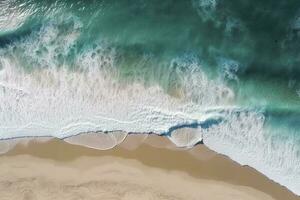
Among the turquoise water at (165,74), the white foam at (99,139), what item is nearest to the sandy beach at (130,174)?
the white foam at (99,139)

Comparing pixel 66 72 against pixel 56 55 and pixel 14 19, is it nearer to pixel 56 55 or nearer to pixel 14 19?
pixel 56 55

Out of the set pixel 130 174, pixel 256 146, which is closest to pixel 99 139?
pixel 130 174

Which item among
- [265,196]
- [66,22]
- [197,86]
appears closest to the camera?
[265,196]

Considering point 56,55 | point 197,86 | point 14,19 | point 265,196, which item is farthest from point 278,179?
point 14,19

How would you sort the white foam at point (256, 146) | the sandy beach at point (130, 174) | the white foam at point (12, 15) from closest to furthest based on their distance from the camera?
the sandy beach at point (130, 174), the white foam at point (256, 146), the white foam at point (12, 15)

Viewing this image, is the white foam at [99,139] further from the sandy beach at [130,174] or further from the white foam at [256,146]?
the white foam at [256,146]

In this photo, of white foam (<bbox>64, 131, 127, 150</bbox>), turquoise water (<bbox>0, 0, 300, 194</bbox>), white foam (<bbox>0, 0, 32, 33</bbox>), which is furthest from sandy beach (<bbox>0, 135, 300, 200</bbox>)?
white foam (<bbox>0, 0, 32, 33</bbox>)
